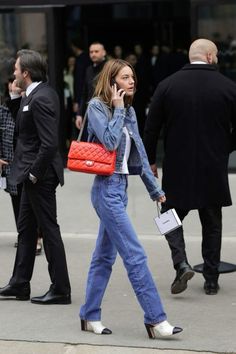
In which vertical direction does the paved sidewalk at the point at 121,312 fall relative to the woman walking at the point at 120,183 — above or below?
below

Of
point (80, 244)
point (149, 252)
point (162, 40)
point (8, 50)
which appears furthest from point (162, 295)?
point (162, 40)

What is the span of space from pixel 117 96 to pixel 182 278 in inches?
64.2

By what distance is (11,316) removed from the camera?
6027mm

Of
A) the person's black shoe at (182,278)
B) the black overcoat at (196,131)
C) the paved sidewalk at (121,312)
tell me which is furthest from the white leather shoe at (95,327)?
the black overcoat at (196,131)

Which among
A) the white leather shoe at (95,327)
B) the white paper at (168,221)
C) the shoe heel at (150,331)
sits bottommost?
the white leather shoe at (95,327)

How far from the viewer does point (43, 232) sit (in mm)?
6227

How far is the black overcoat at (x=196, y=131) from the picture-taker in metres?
6.39

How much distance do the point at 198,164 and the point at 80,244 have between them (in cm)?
227

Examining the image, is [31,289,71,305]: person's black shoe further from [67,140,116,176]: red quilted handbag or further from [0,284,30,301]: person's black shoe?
[67,140,116,176]: red quilted handbag

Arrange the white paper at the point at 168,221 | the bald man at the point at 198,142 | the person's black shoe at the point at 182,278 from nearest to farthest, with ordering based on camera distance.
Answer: the white paper at the point at 168,221 < the person's black shoe at the point at 182,278 < the bald man at the point at 198,142

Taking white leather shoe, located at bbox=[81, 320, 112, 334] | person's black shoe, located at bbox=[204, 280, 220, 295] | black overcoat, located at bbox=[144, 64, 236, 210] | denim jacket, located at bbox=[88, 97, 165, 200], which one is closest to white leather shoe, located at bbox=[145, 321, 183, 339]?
white leather shoe, located at bbox=[81, 320, 112, 334]

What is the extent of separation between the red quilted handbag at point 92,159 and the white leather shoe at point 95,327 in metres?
1.01

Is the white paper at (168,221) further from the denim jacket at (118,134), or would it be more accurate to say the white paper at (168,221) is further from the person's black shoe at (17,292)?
the person's black shoe at (17,292)

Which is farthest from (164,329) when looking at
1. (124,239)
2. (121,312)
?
(121,312)
